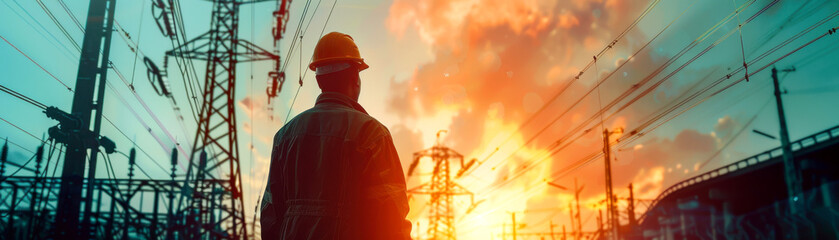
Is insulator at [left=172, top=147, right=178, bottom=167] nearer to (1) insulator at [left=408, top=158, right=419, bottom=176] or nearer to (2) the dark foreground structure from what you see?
(1) insulator at [left=408, top=158, right=419, bottom=176]

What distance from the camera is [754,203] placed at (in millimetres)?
40156

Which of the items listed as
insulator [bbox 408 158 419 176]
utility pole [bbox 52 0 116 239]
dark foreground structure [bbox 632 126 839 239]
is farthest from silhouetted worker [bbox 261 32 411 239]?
insulator [bbox 408 158 419 176]

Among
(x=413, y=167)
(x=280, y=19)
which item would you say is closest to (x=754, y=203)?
(x=413, y=167)

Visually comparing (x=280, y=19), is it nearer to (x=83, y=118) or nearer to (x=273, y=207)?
(x=83, y=118)

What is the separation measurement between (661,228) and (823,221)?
20.1 meters

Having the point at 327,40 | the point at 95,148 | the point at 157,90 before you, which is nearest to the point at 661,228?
the point at 157,90

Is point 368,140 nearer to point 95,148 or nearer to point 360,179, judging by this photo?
point 360,179

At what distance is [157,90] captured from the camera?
20.9m

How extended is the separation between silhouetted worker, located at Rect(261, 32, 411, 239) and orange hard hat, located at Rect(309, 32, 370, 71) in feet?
0.75

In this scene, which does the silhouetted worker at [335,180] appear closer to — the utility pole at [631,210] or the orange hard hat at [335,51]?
the orange hard hat at [335,51]

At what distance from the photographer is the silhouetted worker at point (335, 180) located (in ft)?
9.98

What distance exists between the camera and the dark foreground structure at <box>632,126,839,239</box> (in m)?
31.8

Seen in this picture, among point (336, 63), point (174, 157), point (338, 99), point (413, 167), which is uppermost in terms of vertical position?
point (413, 167)

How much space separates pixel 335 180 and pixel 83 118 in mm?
8961
